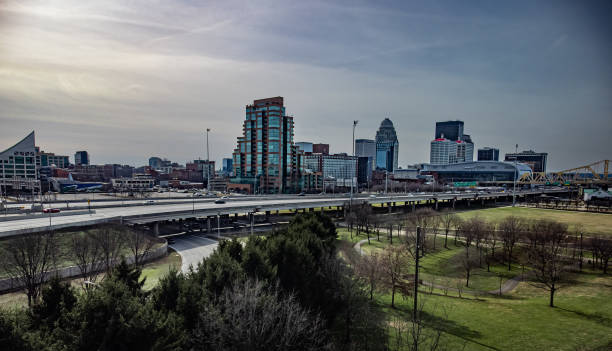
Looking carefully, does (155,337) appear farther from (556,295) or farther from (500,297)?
(556,295)

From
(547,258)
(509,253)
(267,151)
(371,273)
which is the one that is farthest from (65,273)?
(267,151)

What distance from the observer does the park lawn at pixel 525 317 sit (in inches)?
779

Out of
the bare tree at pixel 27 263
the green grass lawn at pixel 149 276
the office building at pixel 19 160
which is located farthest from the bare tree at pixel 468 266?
the office building at pixel 19 160

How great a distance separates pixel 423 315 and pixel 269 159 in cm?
11402

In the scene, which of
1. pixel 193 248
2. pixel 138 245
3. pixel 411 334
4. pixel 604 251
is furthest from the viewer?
Result: pixel 193 248

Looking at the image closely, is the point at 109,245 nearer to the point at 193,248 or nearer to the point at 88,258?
the point at 88,258

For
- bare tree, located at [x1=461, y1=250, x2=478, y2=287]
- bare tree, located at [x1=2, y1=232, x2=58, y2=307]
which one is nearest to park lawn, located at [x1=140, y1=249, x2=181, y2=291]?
bare tree, located at [x1=2, y1=232, x2=58, y2=307]

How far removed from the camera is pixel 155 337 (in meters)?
10.8

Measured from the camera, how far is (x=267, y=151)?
133875 millimetres

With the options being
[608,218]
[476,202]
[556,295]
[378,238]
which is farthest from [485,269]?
[476,202]

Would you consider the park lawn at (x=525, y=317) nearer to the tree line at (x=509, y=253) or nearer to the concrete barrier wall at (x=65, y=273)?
the tree line at (x=509, y=253)

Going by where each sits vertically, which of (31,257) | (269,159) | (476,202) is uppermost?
(269,159)

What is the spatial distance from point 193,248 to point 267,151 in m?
92.6

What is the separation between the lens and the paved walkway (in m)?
37.6
